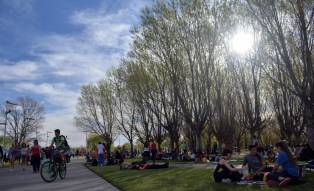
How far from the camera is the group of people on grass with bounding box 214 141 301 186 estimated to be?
10945mm

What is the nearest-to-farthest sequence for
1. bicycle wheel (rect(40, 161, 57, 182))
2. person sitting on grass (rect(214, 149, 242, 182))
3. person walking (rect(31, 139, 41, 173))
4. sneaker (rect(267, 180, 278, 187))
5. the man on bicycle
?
sneaker (rect(267, 180, 278, 187)), person sitting on grass (rect(214, 149, 242, 182)), bicycle wheel (rect(40, 161, 57, 182)), the man on bicycle, person walking (rect(31, 139, 41, 173))

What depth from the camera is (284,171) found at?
11.1 metres

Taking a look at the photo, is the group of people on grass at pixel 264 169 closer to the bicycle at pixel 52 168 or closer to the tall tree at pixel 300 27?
the tall tree at pixel 300 27

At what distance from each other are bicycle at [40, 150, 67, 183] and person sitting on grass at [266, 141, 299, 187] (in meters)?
8.07

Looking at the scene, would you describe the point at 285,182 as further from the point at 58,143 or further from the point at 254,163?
the point at 58,143

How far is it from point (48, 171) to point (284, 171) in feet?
28.2

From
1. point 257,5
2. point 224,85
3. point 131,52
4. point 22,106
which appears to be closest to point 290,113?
point 224,85

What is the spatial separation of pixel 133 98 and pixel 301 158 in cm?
2393

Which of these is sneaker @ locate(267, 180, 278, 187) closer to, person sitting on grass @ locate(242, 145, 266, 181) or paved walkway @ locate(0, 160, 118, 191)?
person sitting on grass @ locate(242, 145, 266, 181)

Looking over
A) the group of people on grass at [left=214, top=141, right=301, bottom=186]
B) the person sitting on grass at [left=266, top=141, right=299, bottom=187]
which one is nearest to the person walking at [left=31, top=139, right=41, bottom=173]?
the group of people on grass at [left=214, top=141, right=301, bottom=186]

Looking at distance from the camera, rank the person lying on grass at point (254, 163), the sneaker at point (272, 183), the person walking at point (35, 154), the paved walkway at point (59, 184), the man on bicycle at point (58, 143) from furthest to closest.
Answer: the person walking at point (35, 154)
the man on bicycle at point (58, 143)
the person lying on grass at point (254, 163)
the paved walkway at point (59, 184)
the sneaker at point (272, 183)

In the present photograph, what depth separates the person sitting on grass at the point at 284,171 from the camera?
35.3 ft

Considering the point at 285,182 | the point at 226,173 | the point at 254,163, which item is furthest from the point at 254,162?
the point at 285,182

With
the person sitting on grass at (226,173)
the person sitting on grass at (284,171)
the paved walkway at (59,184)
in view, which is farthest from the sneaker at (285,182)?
the paved walkway at (59,184)
